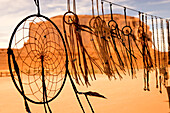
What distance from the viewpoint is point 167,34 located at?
21.4ft

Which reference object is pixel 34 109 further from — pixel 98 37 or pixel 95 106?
pixel 98 37

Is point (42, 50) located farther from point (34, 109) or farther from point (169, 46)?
point (169, 46)

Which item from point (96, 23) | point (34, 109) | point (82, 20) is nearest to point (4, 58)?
point (82, 20)

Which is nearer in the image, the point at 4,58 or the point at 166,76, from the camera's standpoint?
the point at 166,76

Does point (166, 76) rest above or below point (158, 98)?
above

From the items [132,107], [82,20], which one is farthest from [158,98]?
[82,20]

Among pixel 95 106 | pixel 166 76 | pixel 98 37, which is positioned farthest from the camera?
pixel 166 76

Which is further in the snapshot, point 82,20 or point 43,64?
point 82,20

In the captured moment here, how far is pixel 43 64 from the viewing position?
257 cm

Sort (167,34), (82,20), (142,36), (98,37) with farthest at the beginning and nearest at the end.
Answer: (82,20) < (167,34) < (142,36) < (98,37)

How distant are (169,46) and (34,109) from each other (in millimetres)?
4649

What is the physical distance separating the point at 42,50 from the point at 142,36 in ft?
10.4

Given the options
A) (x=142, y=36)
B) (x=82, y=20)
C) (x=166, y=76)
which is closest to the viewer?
(x=142, y=36)

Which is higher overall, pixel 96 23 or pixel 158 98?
pixel 96 23
